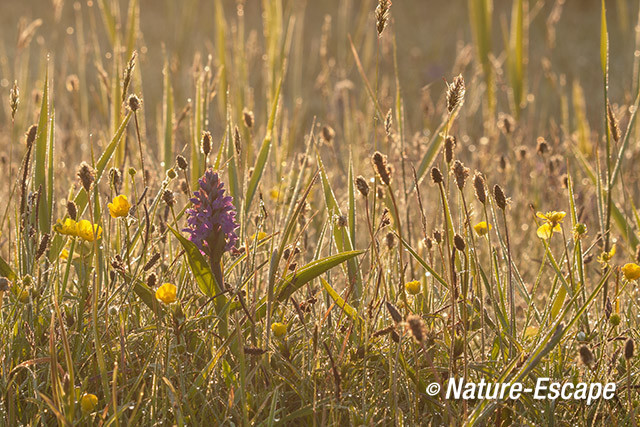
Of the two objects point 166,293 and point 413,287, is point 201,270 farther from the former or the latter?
point 413,287

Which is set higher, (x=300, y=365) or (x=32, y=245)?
(x=32, y=245)

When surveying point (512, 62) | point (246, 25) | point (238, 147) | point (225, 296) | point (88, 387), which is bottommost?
point (88, 387)

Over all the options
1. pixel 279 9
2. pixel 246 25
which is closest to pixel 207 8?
pixel 246 25

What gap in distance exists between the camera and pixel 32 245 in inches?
41.9

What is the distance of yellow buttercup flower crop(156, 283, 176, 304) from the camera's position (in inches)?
36.1

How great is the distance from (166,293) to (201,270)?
10cm

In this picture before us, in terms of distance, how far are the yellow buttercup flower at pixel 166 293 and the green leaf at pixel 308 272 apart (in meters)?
0.15

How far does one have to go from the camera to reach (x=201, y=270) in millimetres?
1015

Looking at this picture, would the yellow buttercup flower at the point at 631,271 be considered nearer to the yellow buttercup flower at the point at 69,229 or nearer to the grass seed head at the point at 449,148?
the grass seed head at the point at 449,148

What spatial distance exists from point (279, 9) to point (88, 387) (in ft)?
3.90

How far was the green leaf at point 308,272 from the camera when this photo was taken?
38.3 inches

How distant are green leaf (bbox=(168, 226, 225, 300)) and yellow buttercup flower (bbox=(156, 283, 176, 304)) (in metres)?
0.07

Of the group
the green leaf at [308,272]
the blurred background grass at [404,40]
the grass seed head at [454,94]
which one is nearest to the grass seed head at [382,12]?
the grass seed head at [454,94]

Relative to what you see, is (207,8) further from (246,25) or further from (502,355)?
(502,355)
